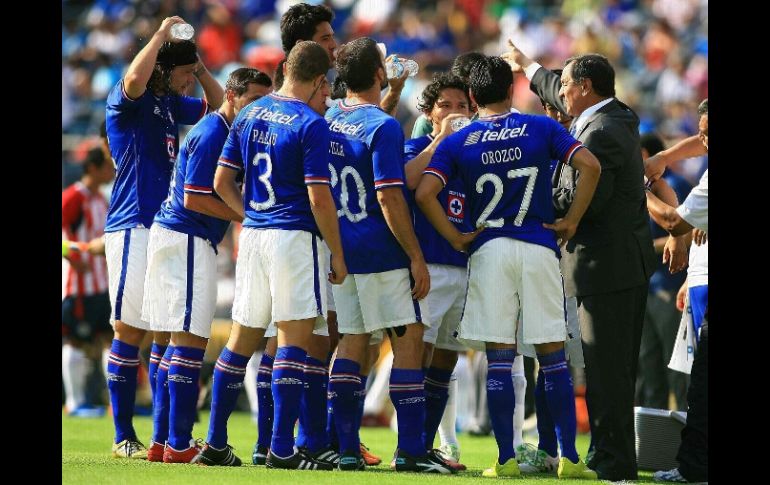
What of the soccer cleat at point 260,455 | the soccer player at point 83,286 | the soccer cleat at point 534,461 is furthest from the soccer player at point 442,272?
the soccer player at point 83,286

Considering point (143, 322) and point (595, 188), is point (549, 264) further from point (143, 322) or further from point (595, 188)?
point (143, 322)

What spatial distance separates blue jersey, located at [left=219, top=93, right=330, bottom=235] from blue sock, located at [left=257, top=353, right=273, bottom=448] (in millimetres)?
1112

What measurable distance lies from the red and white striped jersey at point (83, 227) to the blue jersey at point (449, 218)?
528cm

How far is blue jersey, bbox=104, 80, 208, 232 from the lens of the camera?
7.73 m

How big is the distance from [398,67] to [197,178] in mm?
1414

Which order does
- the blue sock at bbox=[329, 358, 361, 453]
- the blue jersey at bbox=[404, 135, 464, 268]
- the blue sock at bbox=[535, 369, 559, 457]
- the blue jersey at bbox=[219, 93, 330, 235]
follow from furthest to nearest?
the blue jersey at bbox=[404, 135, 464, 268]
the blue sock at bbox=[535, 369, 559, 457]
the blue sock at bbox=[329, 358, 361, 453]
the blue jersey at bbox=[219, 93, 330, 235]

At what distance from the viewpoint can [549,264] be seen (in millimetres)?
6746

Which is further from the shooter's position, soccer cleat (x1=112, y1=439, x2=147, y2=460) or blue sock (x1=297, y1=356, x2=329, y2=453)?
soccer cleat (x1=112, y1=439, x2=147, y2=460)

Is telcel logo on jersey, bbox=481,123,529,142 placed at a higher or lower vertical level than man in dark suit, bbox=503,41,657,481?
higher

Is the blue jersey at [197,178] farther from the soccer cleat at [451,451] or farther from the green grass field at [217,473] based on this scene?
the soccer cleat at [451,451]

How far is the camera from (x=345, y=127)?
6973mm

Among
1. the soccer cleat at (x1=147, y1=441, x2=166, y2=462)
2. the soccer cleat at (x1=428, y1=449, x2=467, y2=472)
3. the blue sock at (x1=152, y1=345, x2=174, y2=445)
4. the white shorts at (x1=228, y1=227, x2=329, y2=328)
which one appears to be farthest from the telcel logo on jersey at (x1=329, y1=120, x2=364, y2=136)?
the soccer cleat at (x1=147, y1=441, x2=166, y2=462)

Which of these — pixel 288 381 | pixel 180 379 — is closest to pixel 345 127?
pixel 288 381

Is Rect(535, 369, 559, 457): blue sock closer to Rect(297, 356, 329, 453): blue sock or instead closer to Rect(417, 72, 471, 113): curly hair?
Rect(297, 356, 329, 453): blue sock
